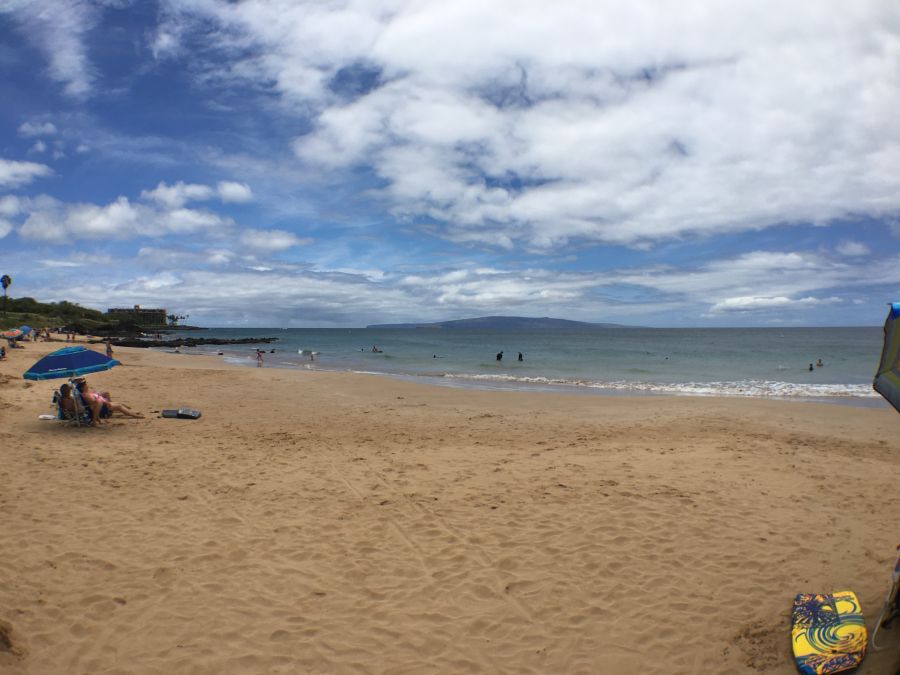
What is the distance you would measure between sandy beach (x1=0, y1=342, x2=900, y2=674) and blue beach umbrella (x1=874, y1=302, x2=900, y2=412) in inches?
85.2

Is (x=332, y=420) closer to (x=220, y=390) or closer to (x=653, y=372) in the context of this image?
(x=220, y=390)

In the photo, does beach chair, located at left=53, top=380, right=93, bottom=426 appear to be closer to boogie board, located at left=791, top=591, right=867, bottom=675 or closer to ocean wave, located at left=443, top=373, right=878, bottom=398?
boogie board, located at left=791, top=591, right=867, bottom=675

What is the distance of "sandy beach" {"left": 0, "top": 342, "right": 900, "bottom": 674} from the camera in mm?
4520

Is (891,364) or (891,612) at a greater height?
(891,364)

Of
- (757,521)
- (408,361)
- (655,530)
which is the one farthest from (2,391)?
(408,361)

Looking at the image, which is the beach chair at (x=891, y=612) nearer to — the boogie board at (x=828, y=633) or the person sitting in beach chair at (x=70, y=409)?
the boogie board at (x=828, y=633)

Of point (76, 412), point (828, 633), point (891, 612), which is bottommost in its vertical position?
point (828, 633)

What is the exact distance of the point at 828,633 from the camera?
434cm

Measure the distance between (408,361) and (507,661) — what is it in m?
40.8

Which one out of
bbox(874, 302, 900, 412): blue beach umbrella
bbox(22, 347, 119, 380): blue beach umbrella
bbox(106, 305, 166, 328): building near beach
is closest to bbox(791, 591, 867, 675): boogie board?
bbox(874, 302, 900, 412): blue beach umbrella

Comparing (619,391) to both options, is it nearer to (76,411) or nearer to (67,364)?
(76,411)

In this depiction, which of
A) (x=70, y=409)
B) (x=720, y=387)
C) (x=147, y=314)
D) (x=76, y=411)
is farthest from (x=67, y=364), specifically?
(x=147, y=314)

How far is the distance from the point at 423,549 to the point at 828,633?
161 inches

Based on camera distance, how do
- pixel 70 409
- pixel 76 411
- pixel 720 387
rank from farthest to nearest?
pixel 720 387, pixel 70 409, pixel 76 411
